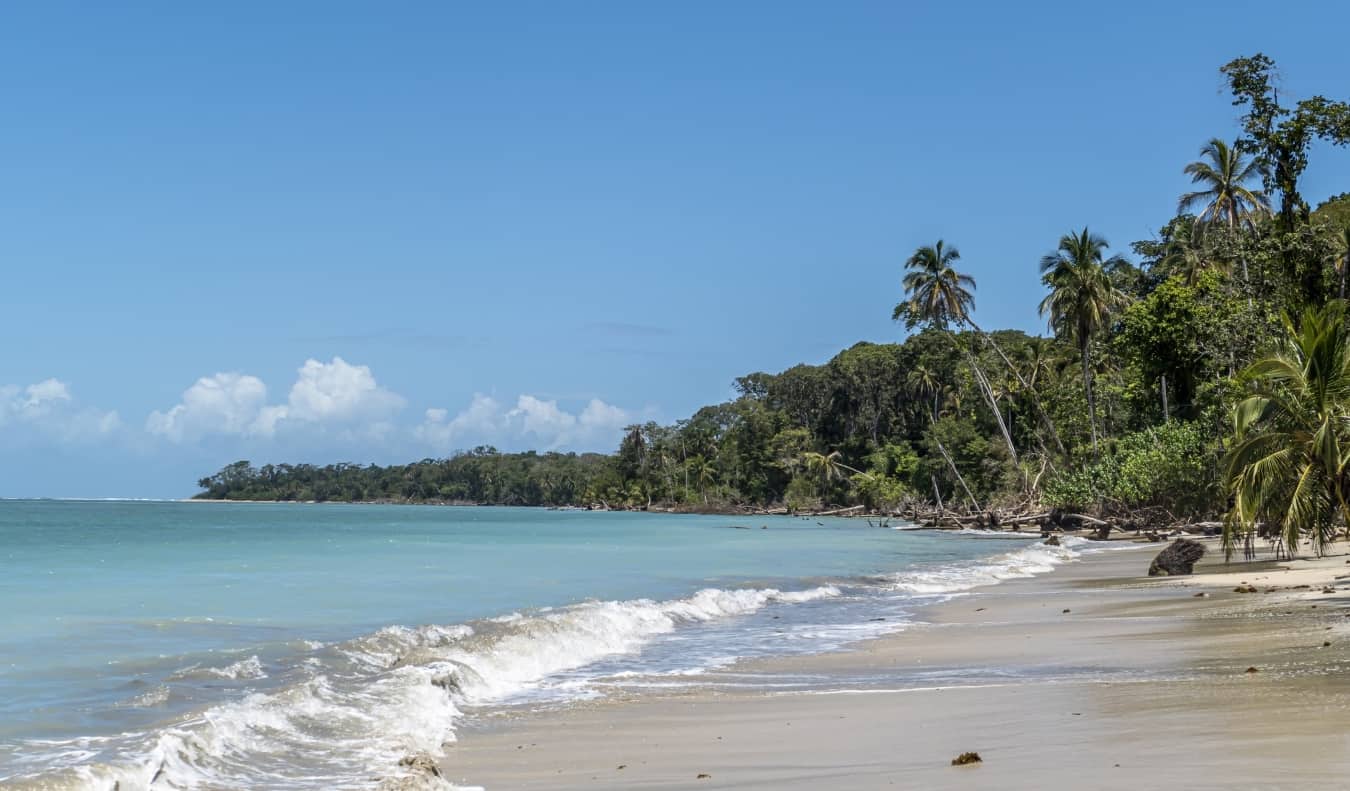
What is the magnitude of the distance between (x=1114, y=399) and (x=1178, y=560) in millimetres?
41626

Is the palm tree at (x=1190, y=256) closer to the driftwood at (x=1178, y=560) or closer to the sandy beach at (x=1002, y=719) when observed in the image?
the driftwood at (x=1178, y=560)

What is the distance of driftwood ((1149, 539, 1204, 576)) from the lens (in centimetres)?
2169

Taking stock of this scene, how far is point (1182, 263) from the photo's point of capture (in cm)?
5400

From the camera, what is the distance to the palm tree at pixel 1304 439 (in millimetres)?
12867

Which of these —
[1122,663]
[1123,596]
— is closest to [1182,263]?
[1123,596]

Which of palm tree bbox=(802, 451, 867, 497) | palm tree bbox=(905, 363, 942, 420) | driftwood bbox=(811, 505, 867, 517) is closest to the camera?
palm tree bbox=(905, 363, 942, 420)

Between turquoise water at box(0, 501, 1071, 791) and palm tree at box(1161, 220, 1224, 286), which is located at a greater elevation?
palm tree at box(1161, 220, 1224, 286)

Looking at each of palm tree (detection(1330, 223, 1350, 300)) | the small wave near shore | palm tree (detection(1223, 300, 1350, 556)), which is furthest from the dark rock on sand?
palm tree (detection(1330, 223, 1350, 300))

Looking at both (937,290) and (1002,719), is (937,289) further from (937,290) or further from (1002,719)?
(1002,719)

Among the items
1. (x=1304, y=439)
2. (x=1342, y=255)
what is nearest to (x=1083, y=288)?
(x=1342, y=255)

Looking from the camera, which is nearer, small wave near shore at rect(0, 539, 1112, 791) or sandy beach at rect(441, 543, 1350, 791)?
sandy beach at rect(441, 543, 1350, 791)

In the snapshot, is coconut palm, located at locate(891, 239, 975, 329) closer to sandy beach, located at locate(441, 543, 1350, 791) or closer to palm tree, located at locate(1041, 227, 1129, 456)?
palm tree, located at locate(1041, 227, 1129, 456)

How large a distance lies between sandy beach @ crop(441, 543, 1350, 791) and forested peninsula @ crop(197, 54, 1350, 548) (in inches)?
98.1

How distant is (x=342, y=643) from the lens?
14008mm
